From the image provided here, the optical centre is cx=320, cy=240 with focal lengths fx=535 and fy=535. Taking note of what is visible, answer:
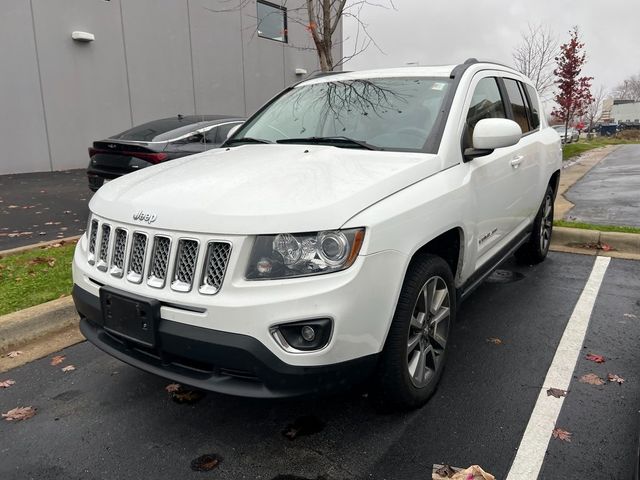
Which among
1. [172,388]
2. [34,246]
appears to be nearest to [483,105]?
[172,388]

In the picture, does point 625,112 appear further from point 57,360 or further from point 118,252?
point 118,252

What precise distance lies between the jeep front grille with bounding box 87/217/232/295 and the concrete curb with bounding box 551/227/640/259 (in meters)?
5.20

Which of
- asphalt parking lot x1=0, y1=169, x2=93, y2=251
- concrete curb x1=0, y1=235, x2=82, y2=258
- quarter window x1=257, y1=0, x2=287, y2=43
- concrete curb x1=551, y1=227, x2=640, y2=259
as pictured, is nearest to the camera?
concrete curb x1=0, y1=235, x2=82, y2=258

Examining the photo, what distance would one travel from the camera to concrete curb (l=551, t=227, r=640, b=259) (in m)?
6.04

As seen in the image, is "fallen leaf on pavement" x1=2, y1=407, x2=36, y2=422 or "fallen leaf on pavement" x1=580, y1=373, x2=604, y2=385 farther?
"fallen leaf on pavement" x1=580, y1=373, x2=604, y2=385

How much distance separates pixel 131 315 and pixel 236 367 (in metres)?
0.59

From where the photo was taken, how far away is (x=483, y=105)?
12.5 feet

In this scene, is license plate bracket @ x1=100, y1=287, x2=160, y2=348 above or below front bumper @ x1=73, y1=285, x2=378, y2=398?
above

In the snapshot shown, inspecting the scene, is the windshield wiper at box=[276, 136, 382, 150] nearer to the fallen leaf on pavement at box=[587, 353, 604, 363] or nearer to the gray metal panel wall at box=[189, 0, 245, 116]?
the fallen leaf on pavement at box=[587, 353, 604, 363]

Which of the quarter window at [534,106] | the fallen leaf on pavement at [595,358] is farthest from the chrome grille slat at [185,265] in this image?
the quarter window at [534,106]

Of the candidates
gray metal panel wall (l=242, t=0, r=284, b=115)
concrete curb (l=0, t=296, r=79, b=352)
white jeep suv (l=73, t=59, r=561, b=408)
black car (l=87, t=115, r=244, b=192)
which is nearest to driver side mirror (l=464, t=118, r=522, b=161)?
white jeep suv (l=73, t=59, r=561, b=408)

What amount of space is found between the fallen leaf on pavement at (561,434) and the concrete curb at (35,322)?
3.46m

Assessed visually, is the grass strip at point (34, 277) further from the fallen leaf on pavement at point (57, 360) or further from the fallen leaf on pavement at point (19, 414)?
the fallen leaf on pavement at point (19, 414)

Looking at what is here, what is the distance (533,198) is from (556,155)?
1.02m
